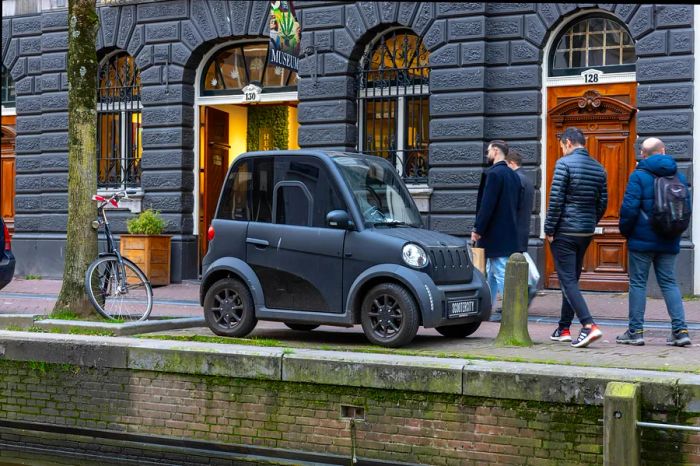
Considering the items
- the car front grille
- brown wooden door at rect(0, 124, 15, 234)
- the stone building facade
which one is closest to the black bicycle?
the car front grille

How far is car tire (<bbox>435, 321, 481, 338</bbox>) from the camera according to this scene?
8719 millimetres

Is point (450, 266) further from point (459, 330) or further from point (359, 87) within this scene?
point (359, 87)

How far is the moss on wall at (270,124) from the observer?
18.6m

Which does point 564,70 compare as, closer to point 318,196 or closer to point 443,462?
point 318,196

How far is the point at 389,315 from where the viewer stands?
7922 millimetres

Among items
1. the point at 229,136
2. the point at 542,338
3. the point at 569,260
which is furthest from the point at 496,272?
the point at 229,136

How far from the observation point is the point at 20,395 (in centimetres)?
840

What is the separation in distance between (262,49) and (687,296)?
333 inches

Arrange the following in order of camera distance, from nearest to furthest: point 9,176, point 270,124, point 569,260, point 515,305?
point 515,305, point 569,260, point 270,124, point 9,176

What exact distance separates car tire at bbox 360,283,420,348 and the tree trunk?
2.89 metres

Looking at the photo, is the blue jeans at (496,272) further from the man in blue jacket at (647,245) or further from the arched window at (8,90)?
the arched window at (8,90)

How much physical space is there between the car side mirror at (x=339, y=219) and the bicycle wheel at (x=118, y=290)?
90.4 inches

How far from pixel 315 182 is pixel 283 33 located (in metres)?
7.07

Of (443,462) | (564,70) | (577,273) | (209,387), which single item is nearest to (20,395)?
(209,387)
